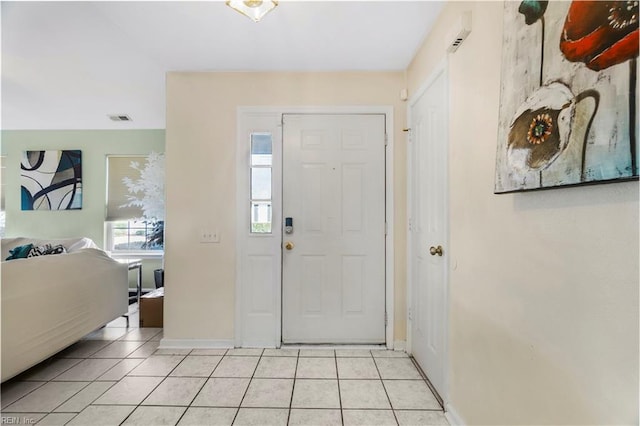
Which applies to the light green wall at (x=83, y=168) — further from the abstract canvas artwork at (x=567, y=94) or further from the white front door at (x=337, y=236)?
the abstract canvas artwork at (x=567, y=94)

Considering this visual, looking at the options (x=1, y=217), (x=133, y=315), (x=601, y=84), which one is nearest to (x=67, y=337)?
(x=133, y=315)

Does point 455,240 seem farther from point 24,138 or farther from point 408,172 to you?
point 24,138

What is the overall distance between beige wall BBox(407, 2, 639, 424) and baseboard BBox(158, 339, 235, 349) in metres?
1.86

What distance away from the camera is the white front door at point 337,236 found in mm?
2553

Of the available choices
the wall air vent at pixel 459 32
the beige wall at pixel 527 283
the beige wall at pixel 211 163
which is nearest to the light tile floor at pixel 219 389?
the beige wall at pixel 211 163

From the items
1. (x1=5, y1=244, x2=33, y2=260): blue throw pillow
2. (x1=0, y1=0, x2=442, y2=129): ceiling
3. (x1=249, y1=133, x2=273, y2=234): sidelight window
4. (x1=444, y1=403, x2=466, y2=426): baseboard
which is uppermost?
→ (x1=0, y1=0, x2=442, y2=129): ceiling

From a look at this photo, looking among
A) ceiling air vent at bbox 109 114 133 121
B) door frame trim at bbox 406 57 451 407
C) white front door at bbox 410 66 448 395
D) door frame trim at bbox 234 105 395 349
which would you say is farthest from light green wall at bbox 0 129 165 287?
white front door at bbox 410 66 448 395

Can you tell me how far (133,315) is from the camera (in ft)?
11.2

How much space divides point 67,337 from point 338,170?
105 inches

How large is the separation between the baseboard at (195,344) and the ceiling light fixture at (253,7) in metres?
2.49

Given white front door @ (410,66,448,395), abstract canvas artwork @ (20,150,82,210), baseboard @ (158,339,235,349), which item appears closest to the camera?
white front door @ (410,66,448,395)

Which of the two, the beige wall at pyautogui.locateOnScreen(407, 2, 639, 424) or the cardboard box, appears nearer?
the beige wall at pyautogui.locateOnScreen(407, 2, 639, 424)

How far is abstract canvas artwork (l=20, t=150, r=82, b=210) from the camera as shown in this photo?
4.55m

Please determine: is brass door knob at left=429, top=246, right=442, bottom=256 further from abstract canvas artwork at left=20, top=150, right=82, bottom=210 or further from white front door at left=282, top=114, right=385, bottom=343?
abstract canvas artwork at left=20, top=150, right=82, bottom=210
